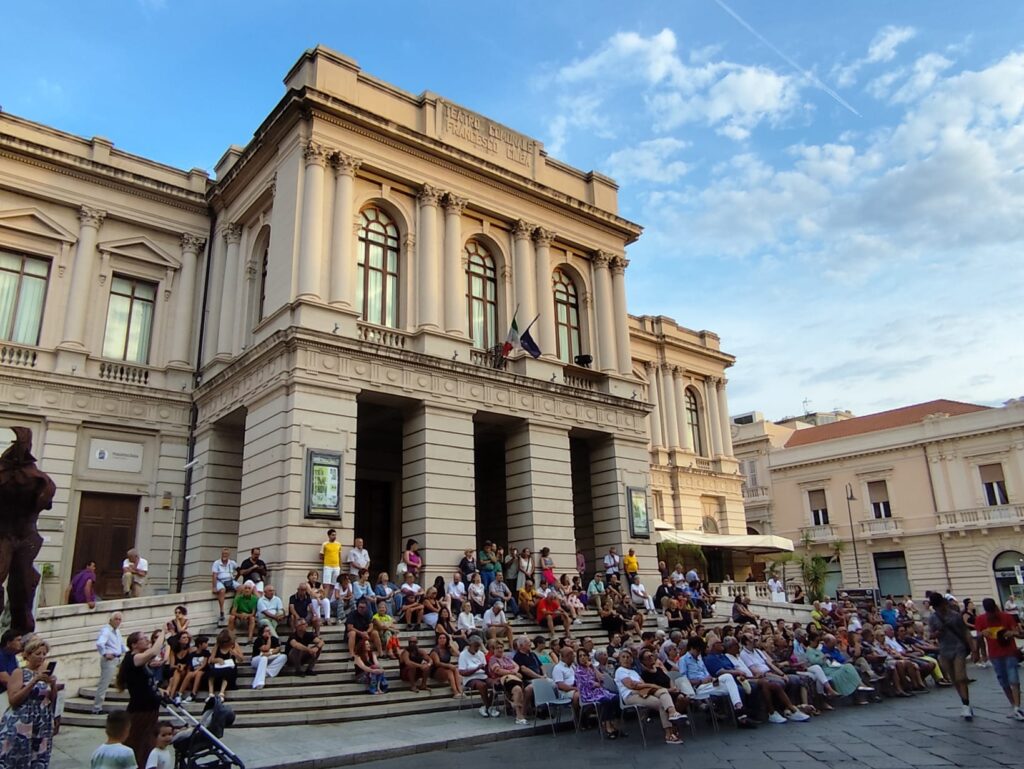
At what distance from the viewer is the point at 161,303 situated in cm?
2247

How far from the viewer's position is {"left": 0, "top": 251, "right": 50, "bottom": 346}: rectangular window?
2027cm

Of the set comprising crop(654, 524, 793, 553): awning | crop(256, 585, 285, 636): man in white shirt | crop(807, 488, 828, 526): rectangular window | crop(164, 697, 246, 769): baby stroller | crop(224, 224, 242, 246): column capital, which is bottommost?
crop(164, 697, 246, 769): baby stroller

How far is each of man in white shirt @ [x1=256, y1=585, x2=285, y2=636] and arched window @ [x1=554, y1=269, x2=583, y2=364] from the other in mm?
12022

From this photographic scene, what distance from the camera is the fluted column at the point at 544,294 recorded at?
2281 cm

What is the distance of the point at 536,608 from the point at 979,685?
344 inches

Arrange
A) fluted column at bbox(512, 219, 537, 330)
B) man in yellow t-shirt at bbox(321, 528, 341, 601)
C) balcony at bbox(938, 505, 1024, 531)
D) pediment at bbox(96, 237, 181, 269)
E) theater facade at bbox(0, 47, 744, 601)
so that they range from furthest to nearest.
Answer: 1. balcony at bbox(938, 505, 1024, 531)
2. fluted column at bbox(512, 219, 537, 330)
3. pediment at bbox(96, 237, 181, 269)
4. theater facade at bbox(0, 47, 744, 601)
5. man in yellow t-shirt at bbox(321, 528, 341, 601)

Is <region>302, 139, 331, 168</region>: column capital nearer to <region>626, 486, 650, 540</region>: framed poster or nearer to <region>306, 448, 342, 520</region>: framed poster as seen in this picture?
<region>306, 448, 342, 520</region>: framed poster

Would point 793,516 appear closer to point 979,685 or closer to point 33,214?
point 979,685

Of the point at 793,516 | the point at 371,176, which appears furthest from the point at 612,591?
the point at 793,516

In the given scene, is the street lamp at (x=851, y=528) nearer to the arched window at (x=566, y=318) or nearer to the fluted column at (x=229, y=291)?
the arched window at (x=566, y=318)

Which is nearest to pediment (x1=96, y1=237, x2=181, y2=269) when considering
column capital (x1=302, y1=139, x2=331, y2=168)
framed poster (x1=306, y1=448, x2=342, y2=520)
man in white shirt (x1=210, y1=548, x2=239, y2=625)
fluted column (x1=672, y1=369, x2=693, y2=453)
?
column capital (x1=302, y1=139, x2=331, y2=168)

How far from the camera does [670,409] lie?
37000 mm

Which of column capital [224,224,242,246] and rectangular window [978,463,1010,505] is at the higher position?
column capital [224,224,242,246]

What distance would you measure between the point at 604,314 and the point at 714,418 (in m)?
16.6
